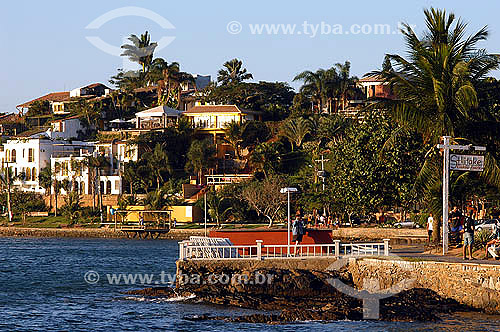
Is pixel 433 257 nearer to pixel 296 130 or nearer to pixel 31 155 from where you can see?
pixel 296 130

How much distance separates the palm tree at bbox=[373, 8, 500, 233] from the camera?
36781 mm

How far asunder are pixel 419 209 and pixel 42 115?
86.1 meters

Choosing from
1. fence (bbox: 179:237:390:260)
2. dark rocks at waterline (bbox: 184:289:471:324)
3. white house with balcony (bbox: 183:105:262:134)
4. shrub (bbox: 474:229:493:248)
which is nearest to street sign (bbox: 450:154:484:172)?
shrub (bbox: 474:229:493:248)

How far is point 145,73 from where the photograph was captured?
15450cm

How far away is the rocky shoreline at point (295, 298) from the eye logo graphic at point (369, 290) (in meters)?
0.20

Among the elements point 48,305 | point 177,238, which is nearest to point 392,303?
point 48,305

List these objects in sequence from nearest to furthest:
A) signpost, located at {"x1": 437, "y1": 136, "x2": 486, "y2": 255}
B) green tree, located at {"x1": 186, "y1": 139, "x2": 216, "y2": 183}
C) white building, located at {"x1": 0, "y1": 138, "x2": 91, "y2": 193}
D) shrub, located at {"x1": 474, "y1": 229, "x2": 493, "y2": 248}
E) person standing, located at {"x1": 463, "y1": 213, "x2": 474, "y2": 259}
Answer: person standing, located at {"x1": 463, "y1": 213, "x2": 474, "y2": 259}, signpost, located at {"x1": 437, "y1": 136, "x2": 486, "y2": 255}, shrub, located at {"x1": 474, "y1": 229, "x2": 493, "y2": 248}, green tree, located at {"x1": 186, "y1": 139, "x2": 216, "y2": 183}, white building, located at {"x1": 0, "y1": 138, "x2": 91, "y2": 193}

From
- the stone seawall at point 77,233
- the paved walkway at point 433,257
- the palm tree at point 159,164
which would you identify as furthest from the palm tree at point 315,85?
the paved walkway at point 433,257

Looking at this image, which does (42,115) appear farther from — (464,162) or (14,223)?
(464,162)

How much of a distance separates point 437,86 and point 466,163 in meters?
3.97

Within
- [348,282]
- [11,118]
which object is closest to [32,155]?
[11,118]

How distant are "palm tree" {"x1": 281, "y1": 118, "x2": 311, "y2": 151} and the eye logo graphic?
2836 inches

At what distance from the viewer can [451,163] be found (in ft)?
112

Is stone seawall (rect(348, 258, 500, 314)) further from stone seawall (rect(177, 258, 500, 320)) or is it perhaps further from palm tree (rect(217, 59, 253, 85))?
palm tree (rect(217, 59, 253, 85))
